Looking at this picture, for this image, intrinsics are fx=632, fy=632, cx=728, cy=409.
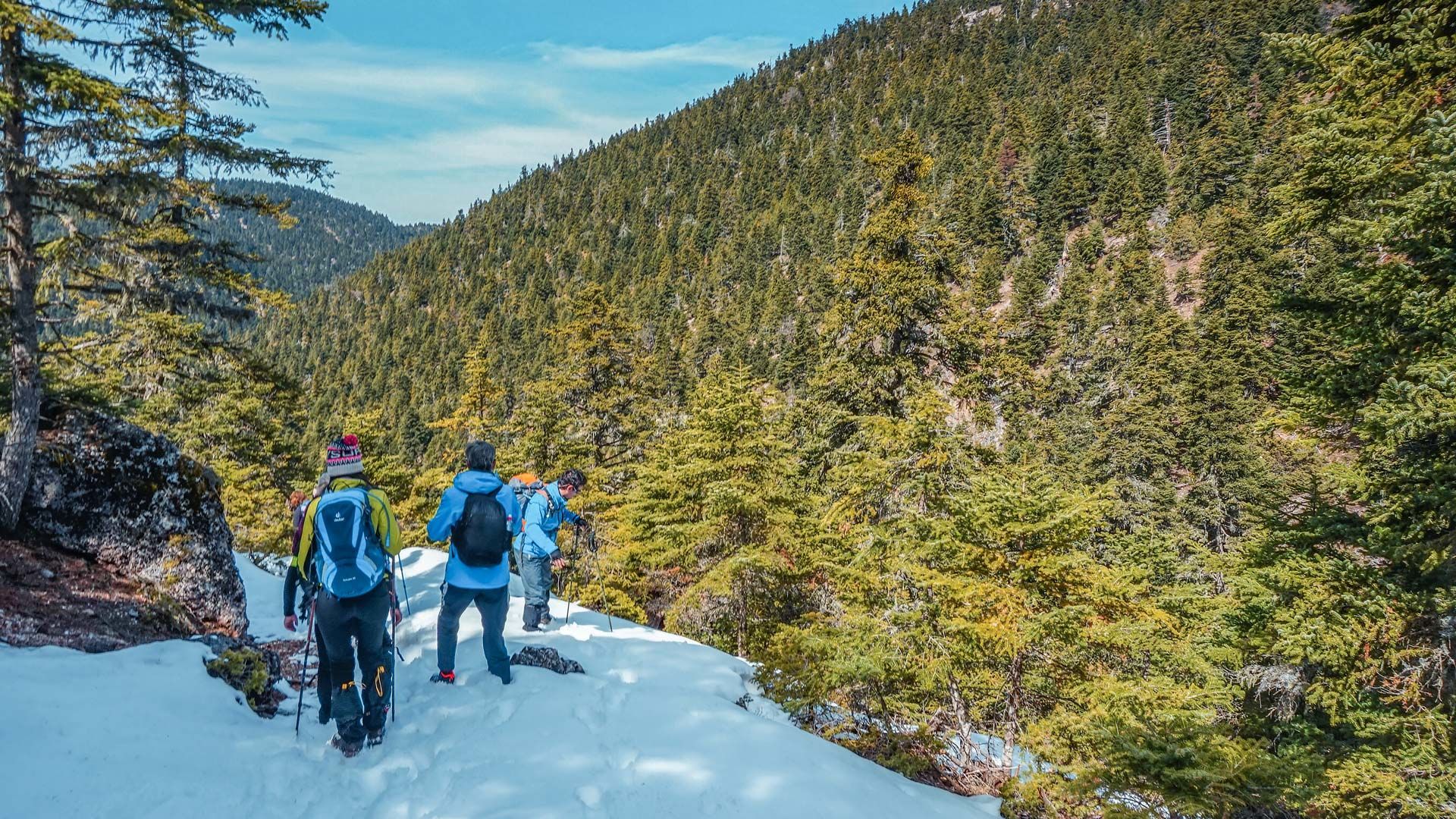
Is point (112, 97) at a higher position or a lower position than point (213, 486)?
higher

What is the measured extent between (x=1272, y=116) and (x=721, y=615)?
322 ft

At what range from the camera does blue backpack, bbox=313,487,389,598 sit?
3951 mm

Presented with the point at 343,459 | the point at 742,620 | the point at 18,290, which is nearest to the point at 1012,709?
the point at 343,459

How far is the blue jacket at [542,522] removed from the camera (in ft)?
21.5

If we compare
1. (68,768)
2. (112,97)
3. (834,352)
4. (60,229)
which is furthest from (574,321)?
(68,768)

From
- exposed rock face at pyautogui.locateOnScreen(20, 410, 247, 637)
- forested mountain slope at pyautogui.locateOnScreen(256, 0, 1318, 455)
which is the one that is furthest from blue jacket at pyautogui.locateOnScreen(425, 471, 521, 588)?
forested mountain slope at pyautogui.locateOnScreen(256, 0, 1318, 455)

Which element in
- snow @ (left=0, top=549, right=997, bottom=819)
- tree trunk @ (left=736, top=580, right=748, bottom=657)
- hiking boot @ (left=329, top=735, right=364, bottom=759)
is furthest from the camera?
tree trunk @ (left=736, top=580, right=748, bottom=657)

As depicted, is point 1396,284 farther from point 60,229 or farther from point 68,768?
point 60,229

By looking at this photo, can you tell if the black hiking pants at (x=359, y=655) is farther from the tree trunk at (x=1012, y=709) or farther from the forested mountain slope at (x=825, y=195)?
the forested mountain slope at (x=825, y=195)

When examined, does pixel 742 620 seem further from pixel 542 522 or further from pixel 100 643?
pixel 100 643

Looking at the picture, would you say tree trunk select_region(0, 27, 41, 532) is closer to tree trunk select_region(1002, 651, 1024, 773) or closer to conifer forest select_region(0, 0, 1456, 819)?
conifer forest select_region(0, 0, 1456, 819)

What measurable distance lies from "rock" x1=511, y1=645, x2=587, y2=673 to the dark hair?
5.53 ft

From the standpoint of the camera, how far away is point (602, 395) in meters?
18.2

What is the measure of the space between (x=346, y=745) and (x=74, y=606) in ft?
11.7
